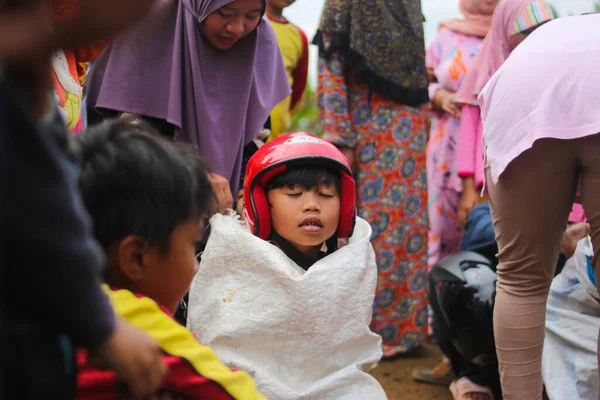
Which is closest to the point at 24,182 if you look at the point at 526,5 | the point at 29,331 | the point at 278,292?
the point at 29,331

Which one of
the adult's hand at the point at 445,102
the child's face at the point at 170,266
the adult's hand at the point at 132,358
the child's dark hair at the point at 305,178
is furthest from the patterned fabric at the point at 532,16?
the adult's hand at the point at 132,358

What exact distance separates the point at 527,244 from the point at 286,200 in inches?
32.5

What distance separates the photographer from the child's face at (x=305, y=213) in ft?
7.54

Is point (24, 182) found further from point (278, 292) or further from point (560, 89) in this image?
point (560, 89)

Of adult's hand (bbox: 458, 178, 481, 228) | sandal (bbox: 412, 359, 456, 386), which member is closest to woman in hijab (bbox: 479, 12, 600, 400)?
sandal (bbox: 412, 359, 456, 386)

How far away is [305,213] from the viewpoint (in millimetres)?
2301

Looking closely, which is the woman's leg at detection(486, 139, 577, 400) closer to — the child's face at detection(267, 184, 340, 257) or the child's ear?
the child's face at detection(267, 184, 340, 257)

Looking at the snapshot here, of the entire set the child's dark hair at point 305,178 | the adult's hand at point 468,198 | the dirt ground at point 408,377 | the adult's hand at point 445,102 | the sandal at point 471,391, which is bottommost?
the dirt ground at point 408,377

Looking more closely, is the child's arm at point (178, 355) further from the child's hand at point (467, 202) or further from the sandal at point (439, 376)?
the child's hand at point (467, 202)

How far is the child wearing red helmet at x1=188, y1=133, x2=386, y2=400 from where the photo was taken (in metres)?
2.13

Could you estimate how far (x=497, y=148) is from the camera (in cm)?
237

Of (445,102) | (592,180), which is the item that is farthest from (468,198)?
(592,180)

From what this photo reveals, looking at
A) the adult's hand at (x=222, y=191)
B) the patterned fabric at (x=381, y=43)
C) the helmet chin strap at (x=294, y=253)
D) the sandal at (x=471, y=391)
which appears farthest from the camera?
the patterned fabric at (x=381, y=43)

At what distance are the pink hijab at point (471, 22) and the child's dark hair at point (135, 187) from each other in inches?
141
